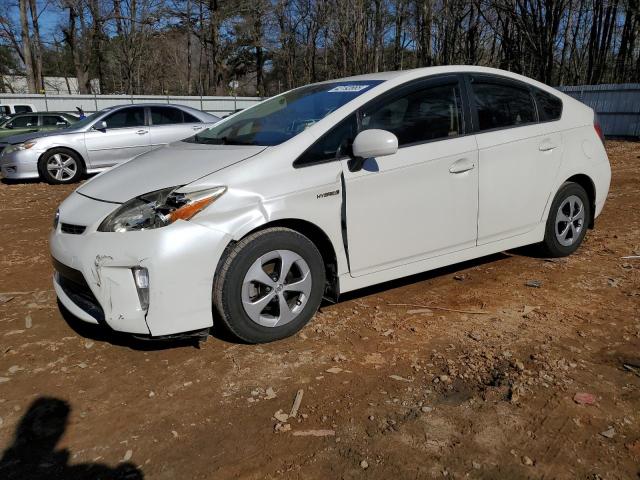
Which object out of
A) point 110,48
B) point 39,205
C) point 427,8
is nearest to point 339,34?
point 427,8

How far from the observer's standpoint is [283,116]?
3963 mm

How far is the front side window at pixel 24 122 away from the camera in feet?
49.4

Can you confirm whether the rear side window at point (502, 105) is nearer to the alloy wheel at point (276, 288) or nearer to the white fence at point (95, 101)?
the alloy wheel at point (276, 288)

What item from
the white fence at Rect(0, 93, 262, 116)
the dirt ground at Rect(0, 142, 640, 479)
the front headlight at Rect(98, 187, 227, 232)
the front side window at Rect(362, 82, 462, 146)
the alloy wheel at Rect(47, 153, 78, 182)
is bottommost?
the dirt ground at Rect(0, 142, 640, 479)

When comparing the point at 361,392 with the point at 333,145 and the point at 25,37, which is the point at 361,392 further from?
the point at 25,37

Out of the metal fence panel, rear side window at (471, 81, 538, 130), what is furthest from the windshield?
the metal fence panel

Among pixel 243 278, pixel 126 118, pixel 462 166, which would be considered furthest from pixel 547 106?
pixel 126 118

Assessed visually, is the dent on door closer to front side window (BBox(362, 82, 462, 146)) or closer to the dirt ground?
front side window (BBox(362, 82, 462, 146))

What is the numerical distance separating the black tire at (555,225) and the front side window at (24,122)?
48.3 ft

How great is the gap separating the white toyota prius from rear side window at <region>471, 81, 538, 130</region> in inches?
0.5

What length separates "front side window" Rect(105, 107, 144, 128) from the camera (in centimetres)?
1077

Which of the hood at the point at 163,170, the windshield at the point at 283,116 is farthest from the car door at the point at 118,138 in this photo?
the hood at the point at 163,170

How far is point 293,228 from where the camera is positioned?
11.1ft

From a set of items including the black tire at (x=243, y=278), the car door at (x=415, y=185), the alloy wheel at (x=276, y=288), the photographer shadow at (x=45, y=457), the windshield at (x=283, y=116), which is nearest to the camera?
the photographer shadow at (x=45, y=457)
